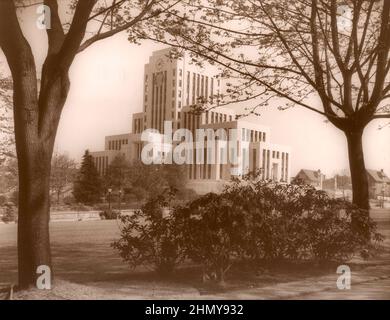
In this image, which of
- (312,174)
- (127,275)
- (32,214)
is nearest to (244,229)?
(127,275)

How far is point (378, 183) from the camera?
14094mm

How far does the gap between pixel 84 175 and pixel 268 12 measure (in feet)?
18.0

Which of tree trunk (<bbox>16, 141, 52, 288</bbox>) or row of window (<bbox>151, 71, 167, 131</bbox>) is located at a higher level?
row of window (<bbox>151, 71, 167, 131</bbox>)

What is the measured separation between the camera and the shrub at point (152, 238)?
8125mm

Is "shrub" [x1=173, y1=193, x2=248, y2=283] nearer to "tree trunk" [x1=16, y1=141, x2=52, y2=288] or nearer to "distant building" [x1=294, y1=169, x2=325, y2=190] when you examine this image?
"tree trunk" [x1=16, y1=141, x2=52, y2=288]

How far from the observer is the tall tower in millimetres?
9719

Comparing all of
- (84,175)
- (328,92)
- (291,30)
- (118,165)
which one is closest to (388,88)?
(328,92)

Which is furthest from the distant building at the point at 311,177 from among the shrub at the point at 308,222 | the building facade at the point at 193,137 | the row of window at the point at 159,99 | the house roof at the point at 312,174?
the row of window at the point at 159,99

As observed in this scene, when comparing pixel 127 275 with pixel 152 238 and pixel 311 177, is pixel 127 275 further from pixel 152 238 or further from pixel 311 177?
pixel 311 177

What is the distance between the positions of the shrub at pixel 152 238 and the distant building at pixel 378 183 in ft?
19.2

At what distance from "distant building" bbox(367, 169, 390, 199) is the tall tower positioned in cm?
A: 463
